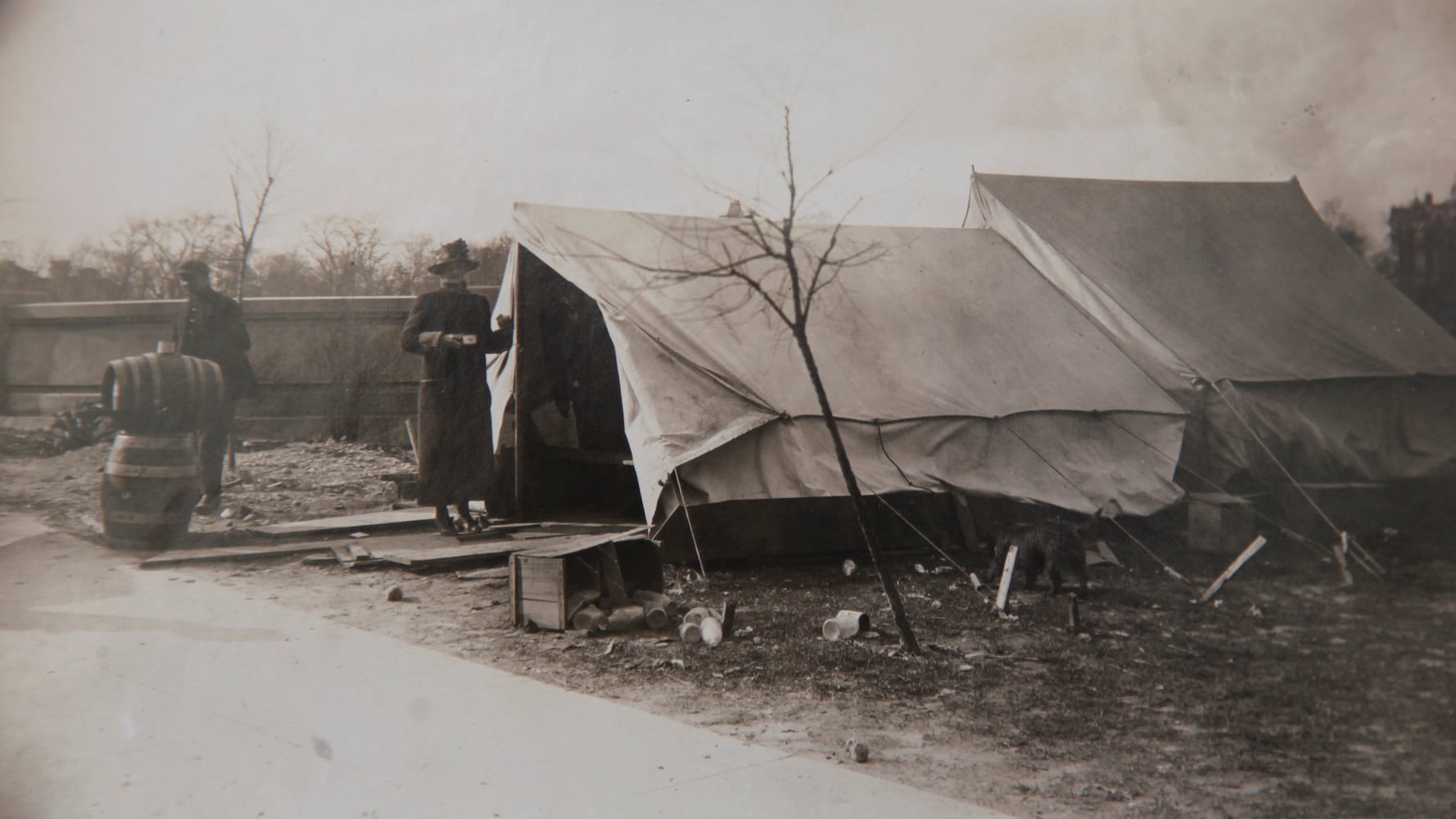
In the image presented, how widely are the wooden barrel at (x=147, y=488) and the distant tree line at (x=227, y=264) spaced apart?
987 millimetres

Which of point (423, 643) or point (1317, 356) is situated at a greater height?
point (1317, 356)

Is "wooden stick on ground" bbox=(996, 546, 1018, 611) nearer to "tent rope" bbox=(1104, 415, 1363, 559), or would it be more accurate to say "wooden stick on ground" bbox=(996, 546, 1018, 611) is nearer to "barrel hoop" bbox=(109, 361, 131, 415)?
"tent rope" bbox=(1104, 415, 1363, 559)

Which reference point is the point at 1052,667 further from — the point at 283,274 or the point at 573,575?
the point at 283,274

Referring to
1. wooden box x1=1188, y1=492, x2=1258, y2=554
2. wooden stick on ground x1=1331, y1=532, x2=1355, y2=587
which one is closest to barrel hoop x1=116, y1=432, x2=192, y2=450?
wooden box x1=1188, y1=492, x2=1258, y2=554

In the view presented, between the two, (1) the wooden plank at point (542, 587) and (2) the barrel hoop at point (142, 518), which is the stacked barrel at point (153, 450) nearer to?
(2) the barrel hoop at point (142, 518)

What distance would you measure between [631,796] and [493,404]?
537 cm

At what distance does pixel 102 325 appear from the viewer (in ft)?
15.5

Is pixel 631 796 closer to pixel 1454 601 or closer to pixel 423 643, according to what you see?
pixel 423 643

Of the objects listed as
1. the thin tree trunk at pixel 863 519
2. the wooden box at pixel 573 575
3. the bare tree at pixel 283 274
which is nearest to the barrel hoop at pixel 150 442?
the bare tree at pixel 283 274

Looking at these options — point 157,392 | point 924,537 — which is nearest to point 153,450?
point 157,392

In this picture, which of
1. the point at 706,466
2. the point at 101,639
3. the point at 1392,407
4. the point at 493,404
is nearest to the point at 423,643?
the point at 101,639

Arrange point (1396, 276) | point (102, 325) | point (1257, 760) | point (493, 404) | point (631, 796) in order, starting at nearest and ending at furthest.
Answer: point (631, 796)
point (1257, 760)
point (1396, 276)
point (102, 325)
point (493, 404)

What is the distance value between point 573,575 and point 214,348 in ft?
10.3

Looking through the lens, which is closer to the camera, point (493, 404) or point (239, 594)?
point (239, 594)
